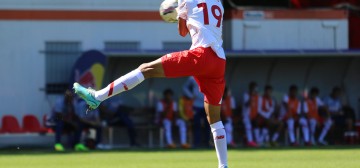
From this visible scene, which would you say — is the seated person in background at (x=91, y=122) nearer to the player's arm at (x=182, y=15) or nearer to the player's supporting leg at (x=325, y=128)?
the player's supporting leg at (x=325, y=128)

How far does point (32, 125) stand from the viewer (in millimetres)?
25641

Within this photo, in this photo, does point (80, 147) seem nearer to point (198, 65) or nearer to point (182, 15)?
point (182, 15)

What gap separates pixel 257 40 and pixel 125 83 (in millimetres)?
16110

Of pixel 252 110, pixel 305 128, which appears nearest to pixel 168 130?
pixel 252 110

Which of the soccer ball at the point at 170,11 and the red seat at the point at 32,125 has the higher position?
the soccer ball at the point at 170,11

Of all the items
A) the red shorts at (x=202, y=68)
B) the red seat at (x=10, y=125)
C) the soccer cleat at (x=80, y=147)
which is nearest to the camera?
the red shorts at (x=202, y=68)

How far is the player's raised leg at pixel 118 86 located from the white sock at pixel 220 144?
1505mm

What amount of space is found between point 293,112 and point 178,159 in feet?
28.3

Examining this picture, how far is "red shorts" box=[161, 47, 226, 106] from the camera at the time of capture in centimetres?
1219

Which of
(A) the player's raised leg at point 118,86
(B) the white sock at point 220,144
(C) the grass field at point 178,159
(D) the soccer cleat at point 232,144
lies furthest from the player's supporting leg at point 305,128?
(A) the player's raised leg at point 118,86

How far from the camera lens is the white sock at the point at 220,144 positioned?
1305cm

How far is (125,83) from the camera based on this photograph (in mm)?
12031

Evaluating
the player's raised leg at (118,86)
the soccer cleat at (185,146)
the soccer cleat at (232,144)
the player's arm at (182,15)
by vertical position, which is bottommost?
the soccer cleat at (232,144)

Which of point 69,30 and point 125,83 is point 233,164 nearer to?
point 125,83
